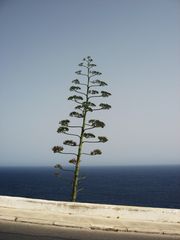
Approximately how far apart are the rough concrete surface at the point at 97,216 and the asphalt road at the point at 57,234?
0.22m

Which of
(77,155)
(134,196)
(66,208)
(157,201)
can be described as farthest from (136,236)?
(134,196)

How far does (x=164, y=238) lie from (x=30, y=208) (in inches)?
146

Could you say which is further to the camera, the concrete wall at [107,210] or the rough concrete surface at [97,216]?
the concrete wall at [107,210]

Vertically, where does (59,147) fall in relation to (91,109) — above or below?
below

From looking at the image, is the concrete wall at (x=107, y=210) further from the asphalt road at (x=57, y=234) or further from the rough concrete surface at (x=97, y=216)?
the asphalt road at (x=57, y=234)

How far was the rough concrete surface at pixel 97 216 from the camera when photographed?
701 cm

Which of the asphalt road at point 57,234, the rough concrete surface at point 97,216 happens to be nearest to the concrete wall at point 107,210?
the rough concrete surface at point 97,216

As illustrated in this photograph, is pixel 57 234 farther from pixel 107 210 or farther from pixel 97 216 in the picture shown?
pixel 107 210

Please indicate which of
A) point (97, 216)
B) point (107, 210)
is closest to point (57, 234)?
point (97, 216)

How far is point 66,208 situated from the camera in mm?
7785

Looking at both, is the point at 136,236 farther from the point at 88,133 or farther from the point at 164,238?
the point at 88,133

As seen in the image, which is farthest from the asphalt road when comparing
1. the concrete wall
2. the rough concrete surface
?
the concrete wall

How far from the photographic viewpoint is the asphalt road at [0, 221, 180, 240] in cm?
641

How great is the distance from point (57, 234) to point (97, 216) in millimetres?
1323
